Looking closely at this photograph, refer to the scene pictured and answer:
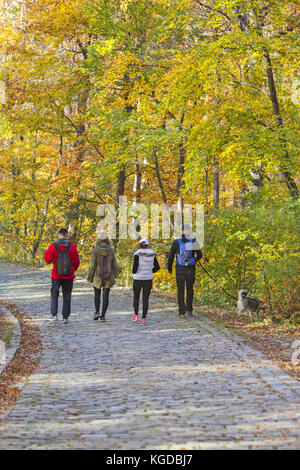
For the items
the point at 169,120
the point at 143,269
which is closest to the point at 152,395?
the point at 143,269

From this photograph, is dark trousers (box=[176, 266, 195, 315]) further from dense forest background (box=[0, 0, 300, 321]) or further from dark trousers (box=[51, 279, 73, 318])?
dark trousers (box=[51, 279, 73, 318])

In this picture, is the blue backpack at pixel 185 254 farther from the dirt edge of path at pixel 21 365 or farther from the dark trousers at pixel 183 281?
the dirt edge of path at pixel 21 365

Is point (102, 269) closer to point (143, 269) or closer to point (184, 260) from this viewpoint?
point (143, 269)

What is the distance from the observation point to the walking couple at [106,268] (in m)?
12.8

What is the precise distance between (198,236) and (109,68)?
30.4ft

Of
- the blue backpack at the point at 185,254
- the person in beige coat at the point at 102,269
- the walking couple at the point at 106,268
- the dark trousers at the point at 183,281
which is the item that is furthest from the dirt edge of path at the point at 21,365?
the blue backpack at the point at 185,254

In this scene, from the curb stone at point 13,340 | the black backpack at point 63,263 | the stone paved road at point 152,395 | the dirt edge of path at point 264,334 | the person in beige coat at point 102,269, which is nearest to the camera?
the stone paved road at point 152,395

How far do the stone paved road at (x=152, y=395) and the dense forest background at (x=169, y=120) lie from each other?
10.7 feet

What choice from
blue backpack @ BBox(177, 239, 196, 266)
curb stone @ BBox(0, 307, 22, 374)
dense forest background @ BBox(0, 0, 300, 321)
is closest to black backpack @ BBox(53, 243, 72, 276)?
curb stone @ BBox(0, 307, 22, 374)

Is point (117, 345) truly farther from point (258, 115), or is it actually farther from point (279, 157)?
point (258, 115)

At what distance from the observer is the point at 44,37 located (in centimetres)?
2494
